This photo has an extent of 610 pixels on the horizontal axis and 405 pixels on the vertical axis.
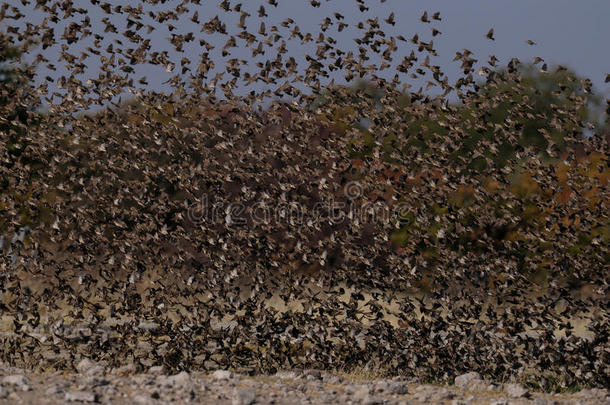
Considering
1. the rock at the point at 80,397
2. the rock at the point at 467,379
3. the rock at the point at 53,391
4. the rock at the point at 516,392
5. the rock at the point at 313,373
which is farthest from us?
the rock at the point at 467,379

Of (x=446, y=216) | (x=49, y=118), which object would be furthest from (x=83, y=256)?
(x=446, y=216)

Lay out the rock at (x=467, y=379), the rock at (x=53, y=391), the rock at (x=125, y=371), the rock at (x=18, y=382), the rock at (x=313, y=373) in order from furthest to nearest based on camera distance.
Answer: the rock at (x=467, y=379) → the rock at (x=313, y=373) → the rock at (x=125, y=371) → the rock at (x=18, y=382) → the rock at (x=53, y=391)

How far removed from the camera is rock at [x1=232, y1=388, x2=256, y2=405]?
305 inches

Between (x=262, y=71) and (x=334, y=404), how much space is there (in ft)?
16.7

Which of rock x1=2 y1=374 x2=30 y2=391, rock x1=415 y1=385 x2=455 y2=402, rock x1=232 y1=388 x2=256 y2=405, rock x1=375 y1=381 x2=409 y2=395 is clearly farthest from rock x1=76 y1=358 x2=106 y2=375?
rock x1=415 y1=385 x2=455 y2=402

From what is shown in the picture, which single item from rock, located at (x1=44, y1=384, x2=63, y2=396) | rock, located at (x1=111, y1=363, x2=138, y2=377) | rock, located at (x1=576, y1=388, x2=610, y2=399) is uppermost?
rock, located at (x1=576, y1=388, x2=610, y2=399)

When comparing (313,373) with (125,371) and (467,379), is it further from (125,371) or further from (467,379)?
(125,371)

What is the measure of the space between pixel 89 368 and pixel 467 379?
17.7 ft

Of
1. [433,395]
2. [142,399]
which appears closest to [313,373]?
→ [433,395]

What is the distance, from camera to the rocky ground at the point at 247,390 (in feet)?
25.4

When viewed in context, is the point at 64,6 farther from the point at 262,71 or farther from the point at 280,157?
the point at 280,157

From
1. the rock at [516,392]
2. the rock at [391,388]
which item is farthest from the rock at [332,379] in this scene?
the rock at [516,392]

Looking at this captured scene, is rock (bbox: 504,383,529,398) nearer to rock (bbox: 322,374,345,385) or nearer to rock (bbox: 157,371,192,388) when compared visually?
rock (bbox: 322,374,345,385)

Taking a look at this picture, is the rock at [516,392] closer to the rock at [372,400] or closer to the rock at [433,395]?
the rock at [433,395]
